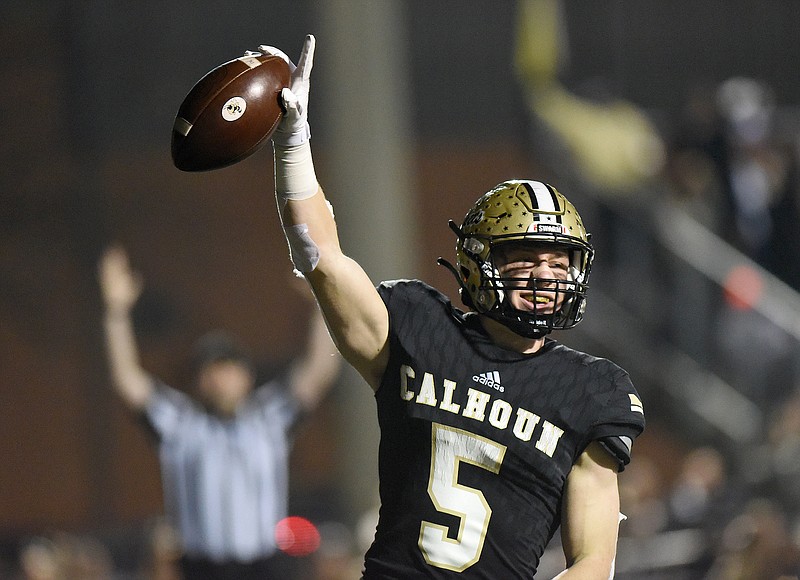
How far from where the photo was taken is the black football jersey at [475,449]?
3117 millimetres

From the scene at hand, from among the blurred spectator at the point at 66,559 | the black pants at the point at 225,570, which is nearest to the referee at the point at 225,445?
the black pants at the point at 225,570

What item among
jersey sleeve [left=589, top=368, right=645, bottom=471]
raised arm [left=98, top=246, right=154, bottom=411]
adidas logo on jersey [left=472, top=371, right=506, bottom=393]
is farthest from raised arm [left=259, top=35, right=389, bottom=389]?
raised arm [left=98, top=246, right=154, bottom=411]

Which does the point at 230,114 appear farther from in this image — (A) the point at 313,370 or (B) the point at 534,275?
(A) the point at 313,370

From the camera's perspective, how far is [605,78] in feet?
36.6

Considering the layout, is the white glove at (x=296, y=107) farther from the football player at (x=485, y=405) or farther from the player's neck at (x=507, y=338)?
the player's neck at (x=507, y=338)

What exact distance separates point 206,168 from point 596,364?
98 cm

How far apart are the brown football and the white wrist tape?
0.19 ft

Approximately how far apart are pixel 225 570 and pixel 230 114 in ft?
12.5

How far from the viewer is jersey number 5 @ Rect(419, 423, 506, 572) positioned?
3.11 meters

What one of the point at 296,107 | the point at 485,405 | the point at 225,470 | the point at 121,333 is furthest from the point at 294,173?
the point at 225,470

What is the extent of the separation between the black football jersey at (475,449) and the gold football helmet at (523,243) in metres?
0.11

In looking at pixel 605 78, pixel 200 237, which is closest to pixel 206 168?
pixel 200 237

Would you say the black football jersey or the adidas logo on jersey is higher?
the adidas logo on jersey

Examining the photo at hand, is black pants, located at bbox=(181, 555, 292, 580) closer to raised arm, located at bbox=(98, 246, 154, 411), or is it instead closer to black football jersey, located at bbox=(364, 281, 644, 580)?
raised arm, located at bbox=(98, 246, 154, 411)
